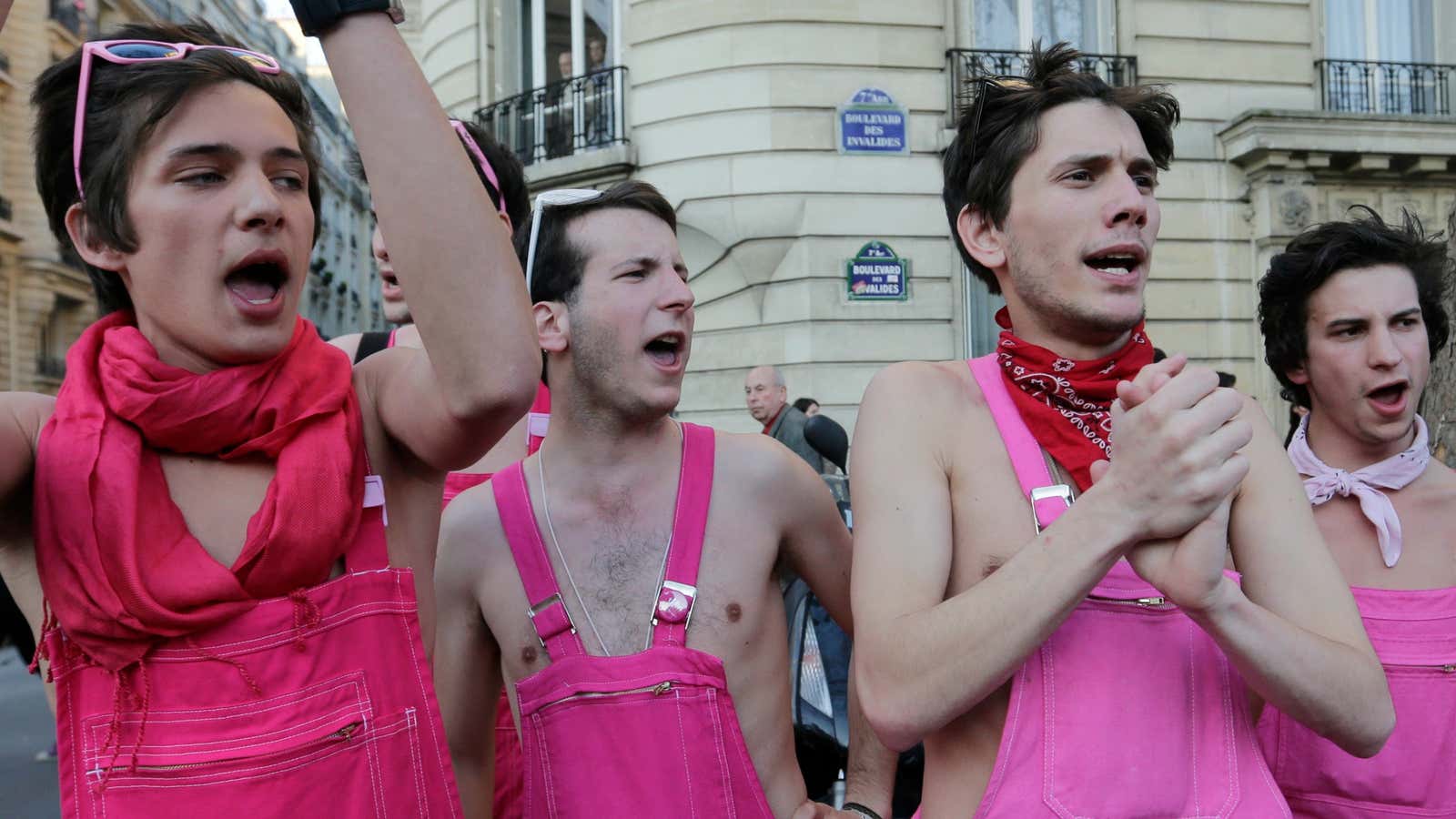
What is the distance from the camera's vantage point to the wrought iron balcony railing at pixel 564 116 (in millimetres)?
13750

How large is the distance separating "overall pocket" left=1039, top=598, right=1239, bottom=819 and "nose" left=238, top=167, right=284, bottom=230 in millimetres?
1398

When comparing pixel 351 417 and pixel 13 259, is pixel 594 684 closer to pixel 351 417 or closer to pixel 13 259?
pixel 351 417

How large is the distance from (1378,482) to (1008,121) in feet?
4.17

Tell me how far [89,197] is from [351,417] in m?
0.52

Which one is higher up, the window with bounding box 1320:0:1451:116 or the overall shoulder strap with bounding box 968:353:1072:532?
the window with bounding box 1320:0:1451:116

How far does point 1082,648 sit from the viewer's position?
1.92m

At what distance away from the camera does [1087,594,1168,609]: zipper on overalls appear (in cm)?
195

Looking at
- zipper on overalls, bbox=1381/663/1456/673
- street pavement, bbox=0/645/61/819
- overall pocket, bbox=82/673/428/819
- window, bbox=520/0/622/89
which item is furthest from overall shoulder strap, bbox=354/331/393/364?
window, bbox=520/0/622/89

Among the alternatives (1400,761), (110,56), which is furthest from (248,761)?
(1400,761)

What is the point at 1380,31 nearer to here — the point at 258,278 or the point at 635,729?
the point at 635,729

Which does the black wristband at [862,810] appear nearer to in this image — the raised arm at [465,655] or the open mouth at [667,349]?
the raised arm at [465,655]

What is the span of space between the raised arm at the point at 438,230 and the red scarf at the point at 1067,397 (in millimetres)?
971

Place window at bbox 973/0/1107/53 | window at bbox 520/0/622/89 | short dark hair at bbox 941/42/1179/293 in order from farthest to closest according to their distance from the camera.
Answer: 1. window at bbox 520/0/622/89
2. window at bbox 973/0/1107/53
3. short dark hair at bbox 941/42/1179/293

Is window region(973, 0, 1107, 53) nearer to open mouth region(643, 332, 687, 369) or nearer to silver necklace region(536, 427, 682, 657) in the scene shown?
open mouth region(643, 332, 687, 369)
